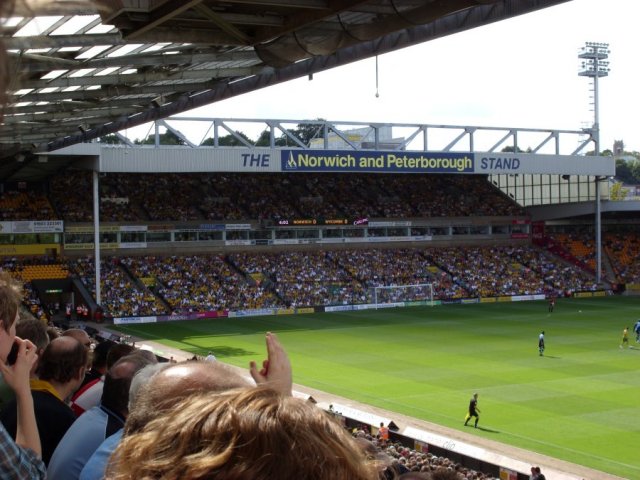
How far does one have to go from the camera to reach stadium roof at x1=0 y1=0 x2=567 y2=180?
8516 mm

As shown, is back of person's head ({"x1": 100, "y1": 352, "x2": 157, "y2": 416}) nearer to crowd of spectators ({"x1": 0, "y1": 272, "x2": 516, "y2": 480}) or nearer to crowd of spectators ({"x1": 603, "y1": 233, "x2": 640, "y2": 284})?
crowd of spectators ({"x1": 0, "y1": 272, "x2": 516, "y2": 480})

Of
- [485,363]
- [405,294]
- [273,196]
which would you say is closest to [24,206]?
[273,196]

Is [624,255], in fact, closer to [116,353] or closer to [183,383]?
[116,353]

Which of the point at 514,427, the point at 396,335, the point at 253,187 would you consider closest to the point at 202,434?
the point at 514,427

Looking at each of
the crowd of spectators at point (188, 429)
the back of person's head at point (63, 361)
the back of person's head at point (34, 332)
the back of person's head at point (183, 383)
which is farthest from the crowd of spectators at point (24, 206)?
the back of person's head at point (183, 383)

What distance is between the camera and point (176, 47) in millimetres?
12703

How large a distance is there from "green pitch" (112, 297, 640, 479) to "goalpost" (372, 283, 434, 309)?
217 cm

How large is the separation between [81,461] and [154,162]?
47.4 metres

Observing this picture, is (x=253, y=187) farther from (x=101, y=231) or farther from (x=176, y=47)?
(x=176, y=47)

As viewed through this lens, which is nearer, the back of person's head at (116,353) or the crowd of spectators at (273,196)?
the back of person's head at (116,353)

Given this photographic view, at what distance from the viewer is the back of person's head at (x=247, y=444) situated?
4.99ft

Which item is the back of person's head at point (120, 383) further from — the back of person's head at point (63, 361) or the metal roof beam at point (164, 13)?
the metal roof beam at point (164, 13)

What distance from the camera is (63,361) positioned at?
5.30 meters

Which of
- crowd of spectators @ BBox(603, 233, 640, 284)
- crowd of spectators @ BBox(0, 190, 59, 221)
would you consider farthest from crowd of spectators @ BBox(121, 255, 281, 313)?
crowd of spectators @ BBox(603, 233, 640, 284)
